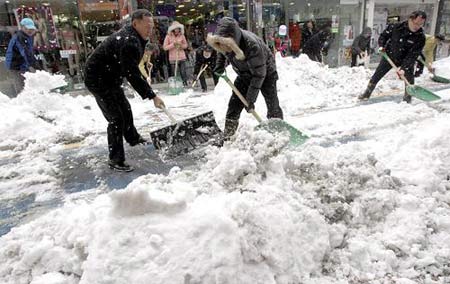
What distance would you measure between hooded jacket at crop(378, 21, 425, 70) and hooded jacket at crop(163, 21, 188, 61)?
205 inches

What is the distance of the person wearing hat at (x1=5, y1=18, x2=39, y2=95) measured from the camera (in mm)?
7047

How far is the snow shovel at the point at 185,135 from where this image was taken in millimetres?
4215

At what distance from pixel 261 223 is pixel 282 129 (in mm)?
2005

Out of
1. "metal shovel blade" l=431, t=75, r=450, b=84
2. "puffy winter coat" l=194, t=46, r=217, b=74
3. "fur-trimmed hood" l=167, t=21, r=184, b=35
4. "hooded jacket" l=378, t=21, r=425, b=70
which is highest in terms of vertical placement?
"fur-trimmed hood" l=167, t=21, r=184, b=35

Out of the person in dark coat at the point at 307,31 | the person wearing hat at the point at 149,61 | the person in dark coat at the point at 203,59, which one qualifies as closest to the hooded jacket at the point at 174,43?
the person wearing hat at the point at 149,61

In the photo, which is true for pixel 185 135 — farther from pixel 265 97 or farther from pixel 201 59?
pixel 201 59

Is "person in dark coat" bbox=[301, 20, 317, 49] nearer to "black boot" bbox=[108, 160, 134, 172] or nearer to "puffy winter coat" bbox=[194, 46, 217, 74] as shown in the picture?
"puffy winter coat" bbox=[194, 46, 217, 74]

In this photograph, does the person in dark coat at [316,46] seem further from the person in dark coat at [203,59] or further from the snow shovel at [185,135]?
the snow shovel at [185,135]

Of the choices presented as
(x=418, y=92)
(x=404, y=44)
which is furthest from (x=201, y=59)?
(x=418, y=92)

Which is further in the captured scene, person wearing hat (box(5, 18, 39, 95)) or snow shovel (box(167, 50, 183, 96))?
snow shovel (box(167, 50, 183, 96))

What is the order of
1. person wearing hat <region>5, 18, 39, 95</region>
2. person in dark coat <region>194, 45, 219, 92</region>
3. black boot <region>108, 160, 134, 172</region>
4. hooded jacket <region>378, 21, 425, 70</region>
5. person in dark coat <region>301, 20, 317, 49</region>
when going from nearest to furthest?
black boot <region>108, 160, 134, 172</region>
hooded jacket <region>378, 21, 425, 70</region>
person wearing hat <region>5, 18, 39, 95</region>
person in dark coat <region>194, 45, 219, 92</region>
person in dark coat <region>301, 20, 317, 49</region>

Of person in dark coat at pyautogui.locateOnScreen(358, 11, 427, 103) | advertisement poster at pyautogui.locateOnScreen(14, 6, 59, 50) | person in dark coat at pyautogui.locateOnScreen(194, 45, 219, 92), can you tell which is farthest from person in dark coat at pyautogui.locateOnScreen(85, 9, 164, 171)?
advertisement poster at pyautogui.locateOnScreen(14, 6, 59, 50)

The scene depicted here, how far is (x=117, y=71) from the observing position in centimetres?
394

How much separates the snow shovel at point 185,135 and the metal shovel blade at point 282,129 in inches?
32.3
